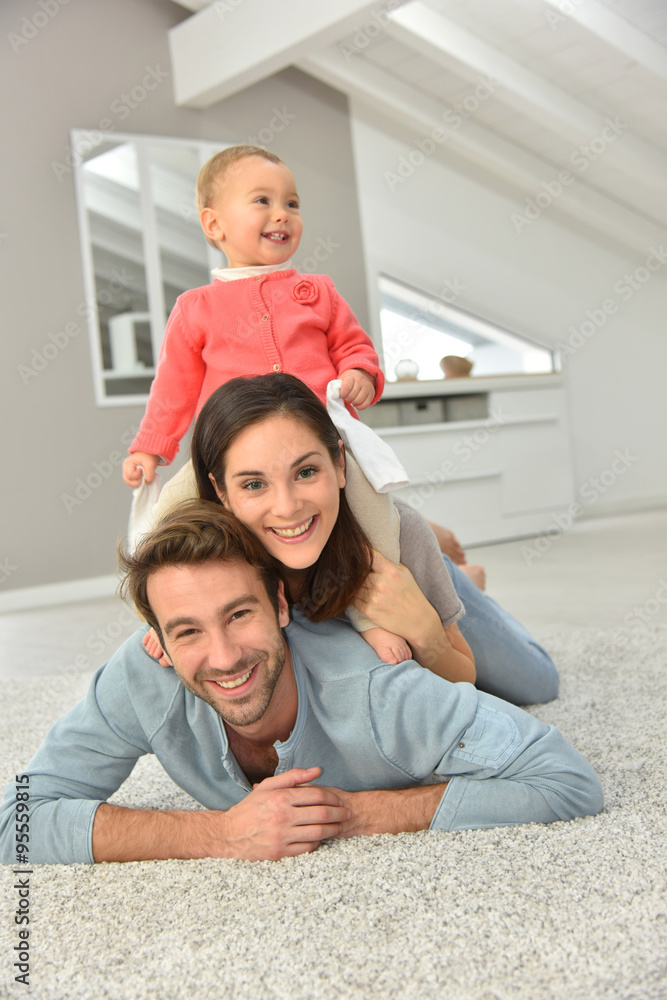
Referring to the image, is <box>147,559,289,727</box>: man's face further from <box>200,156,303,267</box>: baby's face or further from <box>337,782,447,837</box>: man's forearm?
<box>200,156,303,267</box>: baby's face

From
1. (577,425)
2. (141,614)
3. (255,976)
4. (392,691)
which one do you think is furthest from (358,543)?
(577,425)

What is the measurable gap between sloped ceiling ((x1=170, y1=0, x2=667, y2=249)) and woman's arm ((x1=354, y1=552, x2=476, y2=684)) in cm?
336

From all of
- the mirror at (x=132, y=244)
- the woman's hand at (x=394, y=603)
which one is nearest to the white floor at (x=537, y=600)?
the mirror at (x=132, y=244)

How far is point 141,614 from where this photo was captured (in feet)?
4.25

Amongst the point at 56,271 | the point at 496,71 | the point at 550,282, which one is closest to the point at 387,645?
the point at 56,271

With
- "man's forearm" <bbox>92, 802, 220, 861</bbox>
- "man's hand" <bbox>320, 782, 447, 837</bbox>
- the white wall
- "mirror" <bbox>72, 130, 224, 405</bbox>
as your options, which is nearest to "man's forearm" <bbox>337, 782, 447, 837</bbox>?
"man's hand" <bbox>320, 782, 447, 837</bbox>

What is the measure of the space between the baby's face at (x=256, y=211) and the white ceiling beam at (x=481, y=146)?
4.00 meters

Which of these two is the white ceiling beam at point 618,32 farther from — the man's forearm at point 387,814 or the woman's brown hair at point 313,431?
the man's forearm at point 387,814

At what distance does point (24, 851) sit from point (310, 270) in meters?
4.50

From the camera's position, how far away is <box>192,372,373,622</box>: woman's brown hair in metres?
1.32

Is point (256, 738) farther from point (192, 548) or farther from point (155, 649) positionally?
point (192, 548)

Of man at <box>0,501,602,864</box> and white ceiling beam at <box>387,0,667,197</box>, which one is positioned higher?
white ceiling beam at <box>387,0,667,197</box>

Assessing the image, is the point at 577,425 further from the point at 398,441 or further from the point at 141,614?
the point at 141,614

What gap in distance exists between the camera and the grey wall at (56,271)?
441cm
